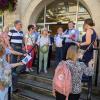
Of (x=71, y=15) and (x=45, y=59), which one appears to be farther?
(x=71, y=15)

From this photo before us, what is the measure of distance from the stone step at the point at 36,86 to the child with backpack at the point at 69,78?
2.84 meters

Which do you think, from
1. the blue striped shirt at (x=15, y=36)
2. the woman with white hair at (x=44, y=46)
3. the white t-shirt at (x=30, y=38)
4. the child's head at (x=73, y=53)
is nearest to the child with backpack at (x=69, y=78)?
the child's head at (x=73, y=53)

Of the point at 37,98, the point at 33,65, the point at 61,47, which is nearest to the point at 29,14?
the point at 33,65

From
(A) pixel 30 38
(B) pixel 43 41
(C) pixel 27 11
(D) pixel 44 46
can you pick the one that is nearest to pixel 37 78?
(D) pixel 44 46

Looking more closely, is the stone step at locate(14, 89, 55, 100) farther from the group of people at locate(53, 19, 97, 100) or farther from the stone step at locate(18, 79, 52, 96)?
the group of people at locate(53, 19, 97, 100)

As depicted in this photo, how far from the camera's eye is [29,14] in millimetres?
12539

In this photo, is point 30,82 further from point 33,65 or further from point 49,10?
point 49,10

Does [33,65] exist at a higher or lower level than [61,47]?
lower

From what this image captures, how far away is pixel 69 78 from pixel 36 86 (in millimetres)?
3656

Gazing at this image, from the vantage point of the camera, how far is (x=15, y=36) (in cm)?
889

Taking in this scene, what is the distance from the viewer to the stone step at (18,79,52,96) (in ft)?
26.8

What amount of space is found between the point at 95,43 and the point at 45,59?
259 cm

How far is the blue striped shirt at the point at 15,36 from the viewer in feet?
28.8

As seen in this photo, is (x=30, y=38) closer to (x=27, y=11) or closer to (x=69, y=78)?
(x=27, y=11)
